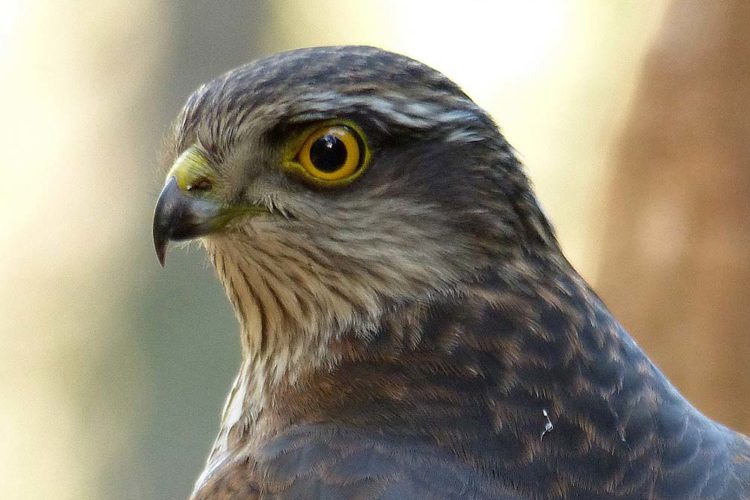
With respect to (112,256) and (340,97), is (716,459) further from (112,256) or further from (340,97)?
(112,256)

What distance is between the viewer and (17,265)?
7.85 meters

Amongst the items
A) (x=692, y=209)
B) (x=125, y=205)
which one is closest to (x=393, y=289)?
(x=692, y=209)

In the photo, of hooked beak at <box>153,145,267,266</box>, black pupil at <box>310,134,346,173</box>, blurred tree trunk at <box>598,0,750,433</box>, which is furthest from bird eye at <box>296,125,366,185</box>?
blurred tree trunk at <box>598,0,750,433</box>

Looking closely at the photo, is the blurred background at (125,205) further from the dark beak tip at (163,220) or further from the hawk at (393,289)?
the dark beak tip at (163,220)

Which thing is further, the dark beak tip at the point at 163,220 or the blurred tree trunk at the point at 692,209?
the blurred tree trunk at the point at 692,209

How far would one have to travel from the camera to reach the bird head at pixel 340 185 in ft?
10.8

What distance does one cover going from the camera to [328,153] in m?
3.26

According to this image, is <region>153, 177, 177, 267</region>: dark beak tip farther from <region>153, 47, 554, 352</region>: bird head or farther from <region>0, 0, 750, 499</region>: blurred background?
<region>0, 0, 750, 499</region>: blurred background

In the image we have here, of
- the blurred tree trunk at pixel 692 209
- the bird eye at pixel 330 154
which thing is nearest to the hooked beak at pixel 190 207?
the bird eye at pixel 330 154

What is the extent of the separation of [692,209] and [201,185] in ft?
7.31

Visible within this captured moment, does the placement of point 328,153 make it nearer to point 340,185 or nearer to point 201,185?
point 340,185

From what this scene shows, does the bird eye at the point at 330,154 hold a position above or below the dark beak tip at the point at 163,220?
above

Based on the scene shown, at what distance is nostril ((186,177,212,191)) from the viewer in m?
3.34

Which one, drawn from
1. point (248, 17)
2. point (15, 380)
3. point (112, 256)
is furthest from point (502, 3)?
point (15, 380)
